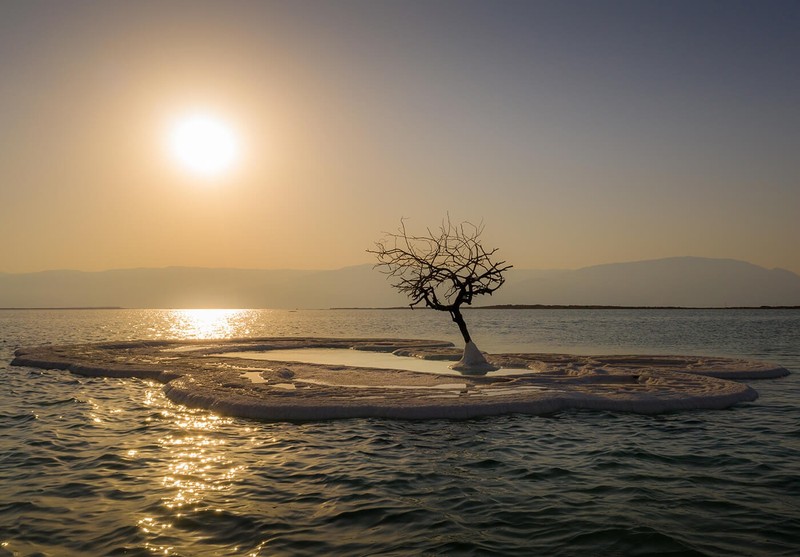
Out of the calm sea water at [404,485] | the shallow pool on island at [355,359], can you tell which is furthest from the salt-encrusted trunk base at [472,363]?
the calm sea water at [404,485]

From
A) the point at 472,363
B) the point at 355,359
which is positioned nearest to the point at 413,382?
the point at 472,363

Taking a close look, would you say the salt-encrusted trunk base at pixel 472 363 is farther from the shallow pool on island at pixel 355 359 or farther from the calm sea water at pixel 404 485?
the calm sea water at pixel 404 485

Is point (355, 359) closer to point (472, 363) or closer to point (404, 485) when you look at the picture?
point (472, 363)

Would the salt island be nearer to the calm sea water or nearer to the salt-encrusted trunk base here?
the salt-encrusted trunk base

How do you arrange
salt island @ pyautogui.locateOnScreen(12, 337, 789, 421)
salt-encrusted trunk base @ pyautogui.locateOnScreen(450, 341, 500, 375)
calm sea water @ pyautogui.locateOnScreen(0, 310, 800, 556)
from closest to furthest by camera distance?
1. calm sea water @ pyautogui.locateOnScreen(0, 310, 800, 556)
2. salt island @ pyautogui.locateOnScreen(12, 337, 789, 421)
3. salt-encrusted trunk base @ pyautogui.locateOnScreen(450, 341, 500, 375)

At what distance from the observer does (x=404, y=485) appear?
11.3 m

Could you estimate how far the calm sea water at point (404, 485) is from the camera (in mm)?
8617

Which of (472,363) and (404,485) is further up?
(472,363)

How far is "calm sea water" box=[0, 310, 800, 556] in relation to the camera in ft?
28.3

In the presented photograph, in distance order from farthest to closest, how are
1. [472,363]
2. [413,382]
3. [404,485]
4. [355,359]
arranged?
[355,359] → [472,363] → [413,382] → [404,485]

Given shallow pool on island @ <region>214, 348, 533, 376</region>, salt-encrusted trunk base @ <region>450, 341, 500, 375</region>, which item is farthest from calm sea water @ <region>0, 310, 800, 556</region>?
shallow pool on island @ <region>214, 348, 533, 376</region>

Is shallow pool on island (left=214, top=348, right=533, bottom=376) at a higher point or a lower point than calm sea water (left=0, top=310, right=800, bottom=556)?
higher

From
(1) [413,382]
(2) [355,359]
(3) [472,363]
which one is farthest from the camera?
(2) [355,359]

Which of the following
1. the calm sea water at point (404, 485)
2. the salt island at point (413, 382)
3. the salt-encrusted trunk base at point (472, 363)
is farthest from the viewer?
the salt-encrusted trunk base at point (472, 363)
